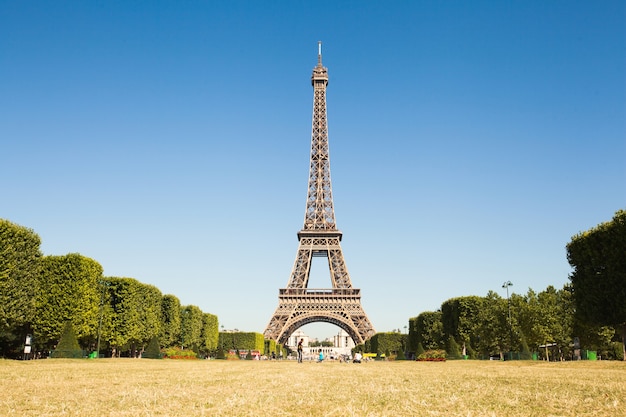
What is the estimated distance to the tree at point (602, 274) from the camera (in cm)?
3781

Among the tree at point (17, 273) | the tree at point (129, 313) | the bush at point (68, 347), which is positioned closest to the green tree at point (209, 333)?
the tree at point (129, 313)

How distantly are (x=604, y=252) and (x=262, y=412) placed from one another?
37250 millimetres

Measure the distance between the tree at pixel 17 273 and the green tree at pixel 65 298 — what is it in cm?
245

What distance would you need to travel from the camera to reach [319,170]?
339 feet

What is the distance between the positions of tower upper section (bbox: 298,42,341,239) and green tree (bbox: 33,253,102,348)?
166 feet

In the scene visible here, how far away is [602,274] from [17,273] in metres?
42.9

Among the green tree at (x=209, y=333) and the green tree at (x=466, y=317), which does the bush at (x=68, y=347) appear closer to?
the green tree at (x=466, y=317)

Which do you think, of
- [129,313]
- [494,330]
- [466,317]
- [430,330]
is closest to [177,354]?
[129,313]

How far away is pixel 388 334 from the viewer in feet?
348

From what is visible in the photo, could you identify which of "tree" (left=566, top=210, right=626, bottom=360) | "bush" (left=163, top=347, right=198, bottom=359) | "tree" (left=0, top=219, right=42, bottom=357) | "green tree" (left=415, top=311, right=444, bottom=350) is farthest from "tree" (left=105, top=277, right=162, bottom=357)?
"tree" (left=566, top=210, right=626, bottom=360)

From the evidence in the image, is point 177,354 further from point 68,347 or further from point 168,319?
point 68,347

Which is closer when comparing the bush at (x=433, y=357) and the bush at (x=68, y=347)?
the bush at (x=68, y=347)

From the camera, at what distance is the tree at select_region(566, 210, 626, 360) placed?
37812 mm

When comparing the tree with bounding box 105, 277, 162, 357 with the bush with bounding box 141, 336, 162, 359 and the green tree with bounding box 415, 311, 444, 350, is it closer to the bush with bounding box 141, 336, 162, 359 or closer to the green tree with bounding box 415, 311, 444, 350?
the bush with bounding box 141, 336, 162, 359
